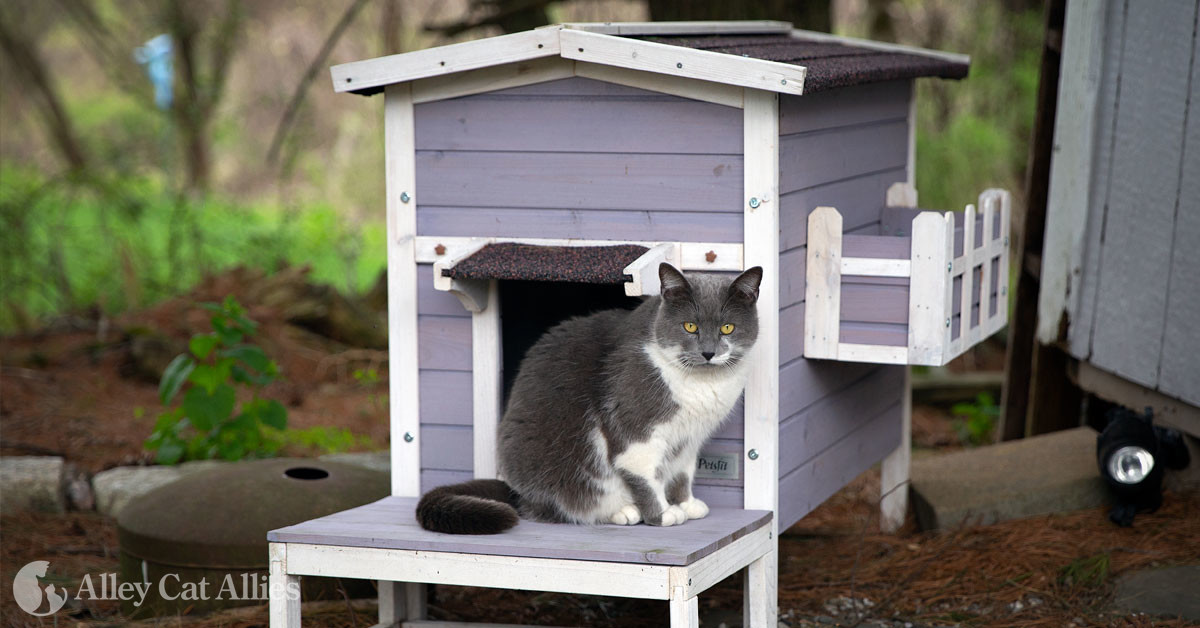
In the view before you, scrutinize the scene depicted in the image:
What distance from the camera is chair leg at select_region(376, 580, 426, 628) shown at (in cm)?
356

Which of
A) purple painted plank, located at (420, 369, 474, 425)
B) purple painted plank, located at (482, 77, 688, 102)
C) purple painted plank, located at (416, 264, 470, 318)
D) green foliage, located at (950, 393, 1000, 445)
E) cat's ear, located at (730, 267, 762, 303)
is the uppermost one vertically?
purple painted plank, located at (482, 77, 688, 102)

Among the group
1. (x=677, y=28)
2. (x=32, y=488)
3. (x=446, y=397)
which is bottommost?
(x=32, y=488)

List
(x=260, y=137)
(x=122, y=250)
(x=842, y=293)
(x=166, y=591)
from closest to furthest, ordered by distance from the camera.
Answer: (x=842, y=293) < (x=166, y=591) < (x=122, y=250) < (x=260, y=137)

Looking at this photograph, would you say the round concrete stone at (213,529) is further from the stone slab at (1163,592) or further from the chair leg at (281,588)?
the stone slab at (1163,592)

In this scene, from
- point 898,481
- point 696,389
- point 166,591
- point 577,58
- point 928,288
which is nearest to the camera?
point 696,389

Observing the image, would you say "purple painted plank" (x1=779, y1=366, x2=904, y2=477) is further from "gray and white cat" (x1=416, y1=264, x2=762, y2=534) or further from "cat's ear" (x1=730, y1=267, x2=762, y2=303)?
"cat's ear" (x1=730, y1=267, x2=762, y2=303)

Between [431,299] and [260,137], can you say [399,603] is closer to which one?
[431,299]

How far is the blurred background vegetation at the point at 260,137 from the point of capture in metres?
7.31

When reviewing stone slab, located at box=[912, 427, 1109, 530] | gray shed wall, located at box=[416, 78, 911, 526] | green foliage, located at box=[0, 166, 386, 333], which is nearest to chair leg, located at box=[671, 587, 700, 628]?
gray shed wall, located at box=[416, 78, 911, 526]

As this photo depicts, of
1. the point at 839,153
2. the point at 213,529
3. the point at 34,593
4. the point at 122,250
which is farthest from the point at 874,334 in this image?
the point at 122,250

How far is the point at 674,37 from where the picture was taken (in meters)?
3.89

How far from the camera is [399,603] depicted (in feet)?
11.8

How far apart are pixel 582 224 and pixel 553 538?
0.95 m

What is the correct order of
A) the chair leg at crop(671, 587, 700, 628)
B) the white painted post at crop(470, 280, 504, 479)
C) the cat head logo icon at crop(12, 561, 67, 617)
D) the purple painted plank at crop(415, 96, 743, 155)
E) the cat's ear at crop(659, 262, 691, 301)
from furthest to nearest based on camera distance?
1. the cat head logo icon at crop(12, 561, 67, 617)
2. the white painted post at crop(470, 280, 504, 479)
3. the purple painted plank at crop(415, 96, 743, 155)
4. the cat's ear at crop(659, 262, 691, 301)
5. the chair leg at crop(671, 587, 700, 628)
